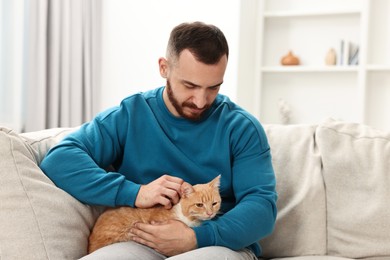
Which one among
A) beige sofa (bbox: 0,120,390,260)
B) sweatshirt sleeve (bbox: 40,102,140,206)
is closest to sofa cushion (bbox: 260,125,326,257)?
beige sofa (bbox: 0,120,390,260)

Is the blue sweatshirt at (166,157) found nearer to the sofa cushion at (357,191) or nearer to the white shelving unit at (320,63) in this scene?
the sofa cushion at (357,191)

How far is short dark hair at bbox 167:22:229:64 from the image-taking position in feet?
5.55

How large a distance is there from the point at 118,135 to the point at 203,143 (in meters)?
0.28

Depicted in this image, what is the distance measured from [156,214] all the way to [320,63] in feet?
10.2

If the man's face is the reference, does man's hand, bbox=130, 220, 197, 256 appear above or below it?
below

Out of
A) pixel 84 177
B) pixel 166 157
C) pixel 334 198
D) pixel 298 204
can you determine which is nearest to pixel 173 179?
pixel 166 157

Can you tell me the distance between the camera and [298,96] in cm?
454

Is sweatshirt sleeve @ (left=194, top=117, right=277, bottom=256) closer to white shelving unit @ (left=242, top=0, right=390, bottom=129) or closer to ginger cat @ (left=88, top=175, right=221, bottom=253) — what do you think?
ginger cat @ (left=88, top=175, right=221, bottom=253)

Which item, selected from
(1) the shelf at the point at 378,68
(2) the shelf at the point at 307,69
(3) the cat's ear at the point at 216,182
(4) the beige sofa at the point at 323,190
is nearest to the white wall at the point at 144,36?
(2) the shelf at the point at 307,69

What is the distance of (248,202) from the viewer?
5.45 ft

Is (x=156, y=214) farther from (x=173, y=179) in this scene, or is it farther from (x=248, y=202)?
(x=248, y=202)

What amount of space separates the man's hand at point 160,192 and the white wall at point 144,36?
2.54 meters

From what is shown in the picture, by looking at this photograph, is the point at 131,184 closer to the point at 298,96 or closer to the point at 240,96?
the point at 240,96

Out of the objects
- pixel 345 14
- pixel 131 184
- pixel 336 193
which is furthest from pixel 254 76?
pixel 131 184
